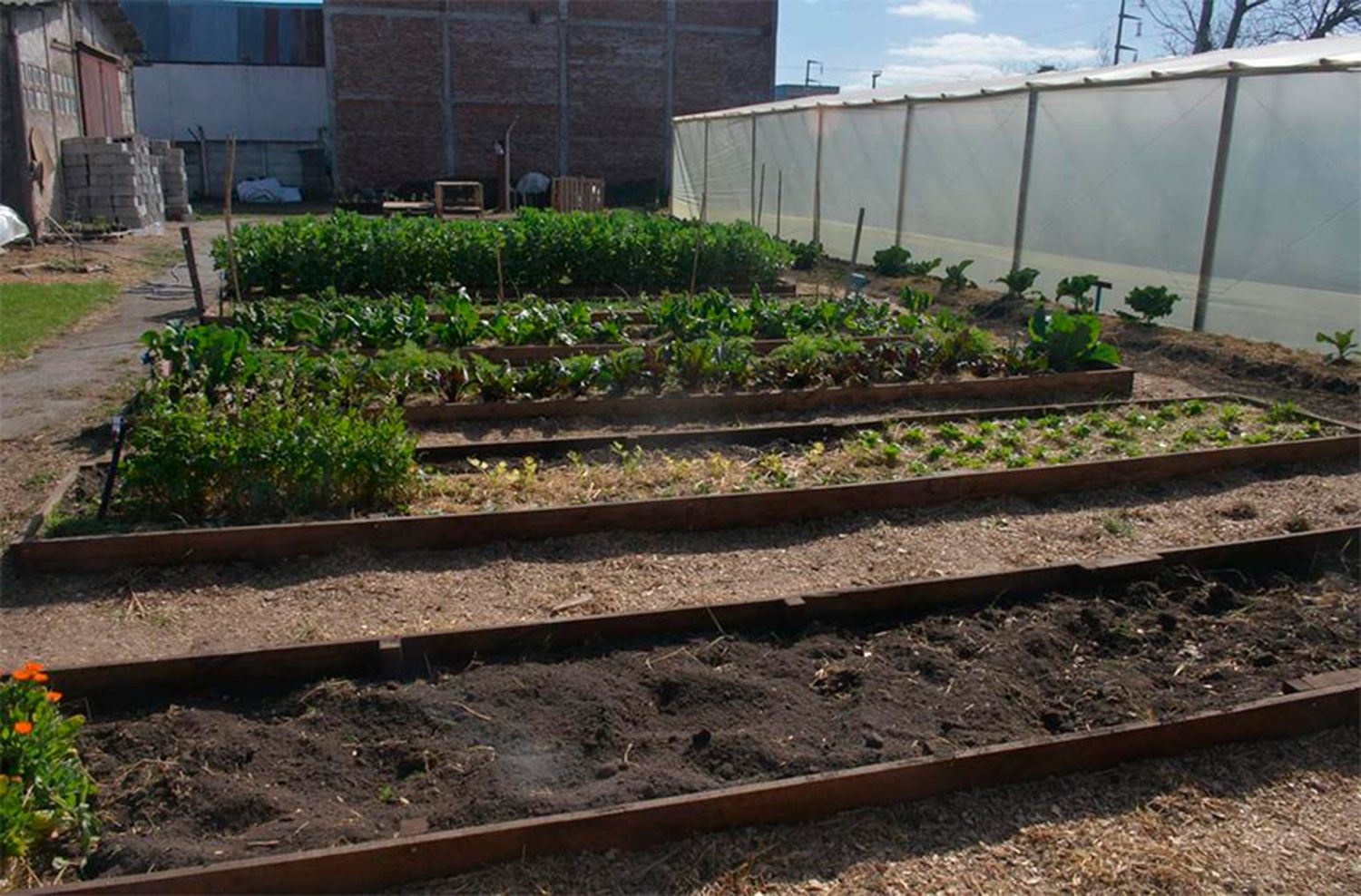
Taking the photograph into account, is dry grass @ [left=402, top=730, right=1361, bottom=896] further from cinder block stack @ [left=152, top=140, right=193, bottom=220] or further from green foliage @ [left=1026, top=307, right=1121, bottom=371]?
cinder block stack @ [left=152, top=140, right=193, bottom=220]

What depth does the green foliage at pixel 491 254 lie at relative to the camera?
13602mm

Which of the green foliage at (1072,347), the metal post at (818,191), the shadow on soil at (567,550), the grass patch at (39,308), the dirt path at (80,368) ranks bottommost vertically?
the shadow on soil at (567,550)

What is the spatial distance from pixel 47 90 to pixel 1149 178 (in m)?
22.0

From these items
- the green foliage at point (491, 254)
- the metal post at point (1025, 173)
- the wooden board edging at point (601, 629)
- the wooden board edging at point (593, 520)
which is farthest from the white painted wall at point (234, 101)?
the wooden board edging at point (601, 629)

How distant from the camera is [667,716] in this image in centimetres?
398

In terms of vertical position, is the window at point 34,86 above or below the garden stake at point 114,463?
above

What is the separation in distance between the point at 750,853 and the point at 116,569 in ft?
12.2

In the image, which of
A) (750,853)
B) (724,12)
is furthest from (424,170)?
(750,853)

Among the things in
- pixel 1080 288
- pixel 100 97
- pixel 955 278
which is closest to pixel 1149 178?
pixel 1080 288

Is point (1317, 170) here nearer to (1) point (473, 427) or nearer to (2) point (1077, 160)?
(2) point (1077, 160)

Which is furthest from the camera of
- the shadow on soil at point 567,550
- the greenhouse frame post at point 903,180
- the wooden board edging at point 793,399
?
the greenhouse frame post at point 903,180

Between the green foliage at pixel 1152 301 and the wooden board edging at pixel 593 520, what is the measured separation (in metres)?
5.42

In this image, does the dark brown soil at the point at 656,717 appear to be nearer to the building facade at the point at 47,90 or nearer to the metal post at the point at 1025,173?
the metal post at the point at 1025,173

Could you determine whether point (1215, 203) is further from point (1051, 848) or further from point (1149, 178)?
point (1051, 848)
